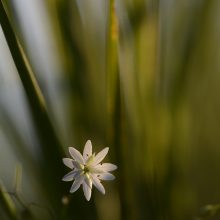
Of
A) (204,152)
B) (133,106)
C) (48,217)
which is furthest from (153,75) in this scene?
(48,217)

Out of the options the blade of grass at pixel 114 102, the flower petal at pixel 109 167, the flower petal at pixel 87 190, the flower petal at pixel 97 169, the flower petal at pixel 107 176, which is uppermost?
the blade of grass at pixel 114 102

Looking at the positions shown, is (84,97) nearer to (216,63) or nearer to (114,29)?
(114,29)

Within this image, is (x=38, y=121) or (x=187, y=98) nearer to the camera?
(x=38, y=121)

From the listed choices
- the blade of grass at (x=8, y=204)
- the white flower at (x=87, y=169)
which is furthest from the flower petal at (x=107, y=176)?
the blade of grass at (x=8, y=204)

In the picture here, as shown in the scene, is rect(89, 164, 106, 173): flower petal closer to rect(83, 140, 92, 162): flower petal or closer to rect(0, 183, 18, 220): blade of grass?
rect(83, 140, 92, 162): flower petal

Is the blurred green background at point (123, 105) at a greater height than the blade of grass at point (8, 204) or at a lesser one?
greater

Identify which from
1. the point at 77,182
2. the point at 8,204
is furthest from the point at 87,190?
the point at 8,204

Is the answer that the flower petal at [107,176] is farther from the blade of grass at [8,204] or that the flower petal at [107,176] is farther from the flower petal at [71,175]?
the blade of grass at [8,204]

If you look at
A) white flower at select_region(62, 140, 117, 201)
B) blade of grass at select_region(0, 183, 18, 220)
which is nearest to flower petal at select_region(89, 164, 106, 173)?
white flower at select_region(62, 140, 117, 201)
